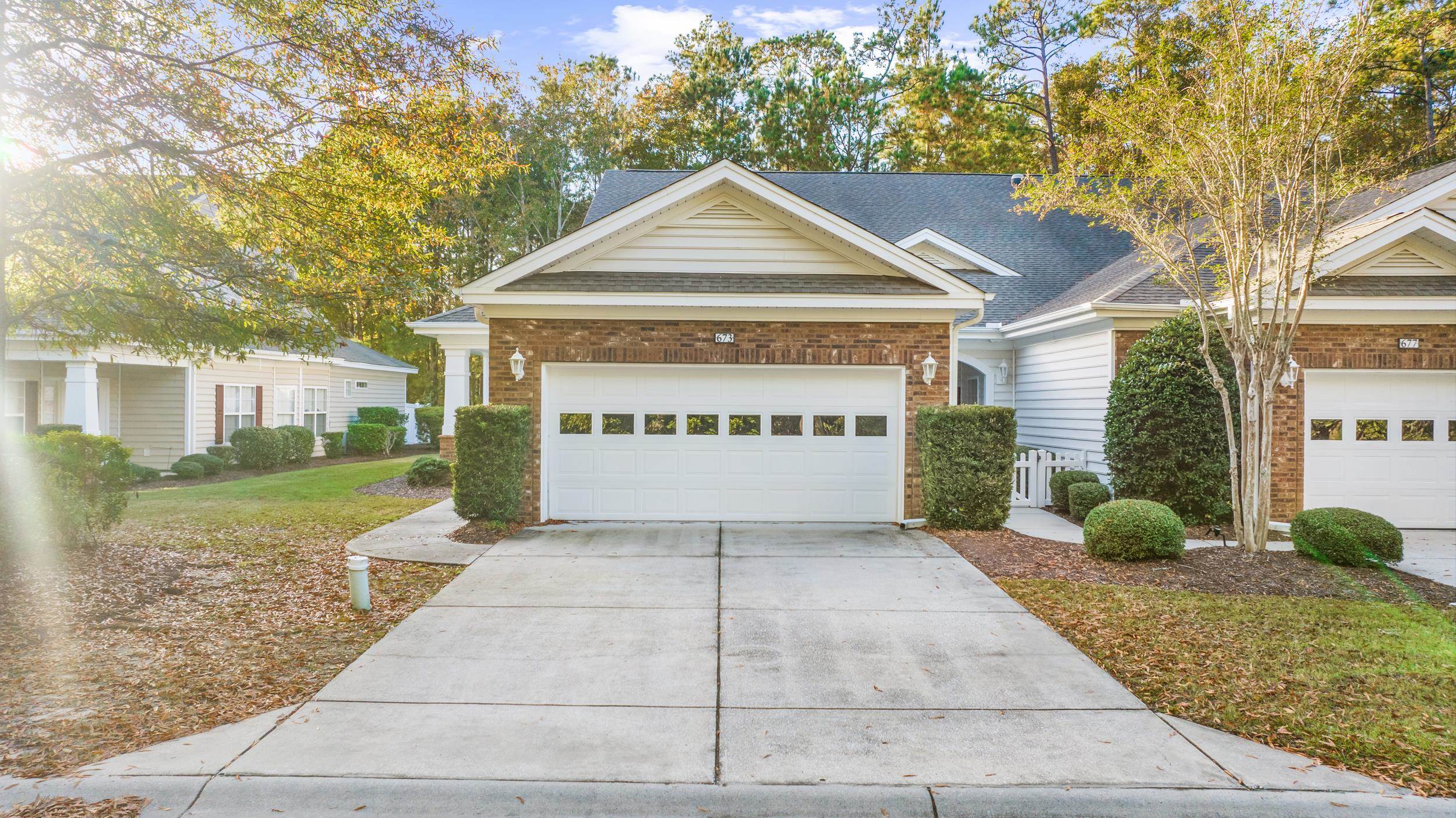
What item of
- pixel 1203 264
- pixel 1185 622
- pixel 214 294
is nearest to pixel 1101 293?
pixel 1203 264

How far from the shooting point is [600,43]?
32250 millimetres

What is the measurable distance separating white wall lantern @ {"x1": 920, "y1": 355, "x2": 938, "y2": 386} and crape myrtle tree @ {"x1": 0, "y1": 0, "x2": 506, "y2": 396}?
6616 mm

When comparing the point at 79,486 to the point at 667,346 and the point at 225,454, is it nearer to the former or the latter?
the point at 667,346

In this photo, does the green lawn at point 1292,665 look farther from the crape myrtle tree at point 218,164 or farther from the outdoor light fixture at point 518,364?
the crape myrtle tree at point 218,164

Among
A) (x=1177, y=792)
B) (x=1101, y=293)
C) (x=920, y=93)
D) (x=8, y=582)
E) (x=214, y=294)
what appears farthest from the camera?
(x=920, y=93)

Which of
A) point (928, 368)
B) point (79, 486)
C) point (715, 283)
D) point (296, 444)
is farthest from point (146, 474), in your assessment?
point (928, 368)

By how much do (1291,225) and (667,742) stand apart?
8.14 metres

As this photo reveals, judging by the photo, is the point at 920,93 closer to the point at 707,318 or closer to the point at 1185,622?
the point at 707,318

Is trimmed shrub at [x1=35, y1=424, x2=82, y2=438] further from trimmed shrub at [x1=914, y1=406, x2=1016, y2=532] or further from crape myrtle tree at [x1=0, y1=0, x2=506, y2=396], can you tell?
trimmed shrub at [x1=914, y1=406, x2=1016, y2=532]

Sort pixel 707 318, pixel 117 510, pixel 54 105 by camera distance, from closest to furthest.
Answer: pixel 54 105
pixel 117 510
pixel 707 318

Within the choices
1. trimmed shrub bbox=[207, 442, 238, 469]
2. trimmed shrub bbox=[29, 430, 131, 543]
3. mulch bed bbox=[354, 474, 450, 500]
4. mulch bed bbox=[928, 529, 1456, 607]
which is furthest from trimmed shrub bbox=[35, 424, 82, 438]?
mulch bed bbox=[928, 529, 1456, 607]

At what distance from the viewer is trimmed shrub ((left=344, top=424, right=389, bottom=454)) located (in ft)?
80.2

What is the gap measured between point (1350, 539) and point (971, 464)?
12.6 feet

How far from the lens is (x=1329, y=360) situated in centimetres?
1107
